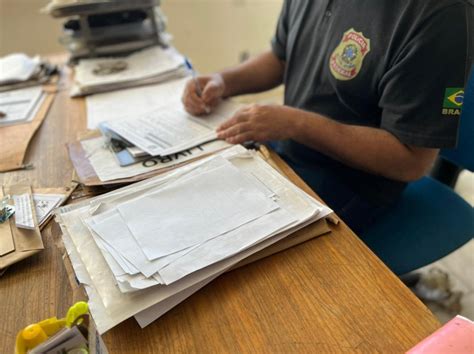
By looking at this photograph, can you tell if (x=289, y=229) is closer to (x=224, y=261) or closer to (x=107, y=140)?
(x=224, y=261)

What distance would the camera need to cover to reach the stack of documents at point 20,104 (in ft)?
3.27

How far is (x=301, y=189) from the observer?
0.65 metres

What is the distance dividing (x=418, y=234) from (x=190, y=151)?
56cm

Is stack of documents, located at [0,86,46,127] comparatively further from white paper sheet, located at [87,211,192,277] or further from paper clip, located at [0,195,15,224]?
white paper sheet, located at [87,211,192,277]

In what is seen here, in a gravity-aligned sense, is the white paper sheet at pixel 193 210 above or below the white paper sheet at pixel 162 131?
above

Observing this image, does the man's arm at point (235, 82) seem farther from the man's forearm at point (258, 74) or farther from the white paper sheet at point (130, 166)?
the white paper sheet at point (130, 166)

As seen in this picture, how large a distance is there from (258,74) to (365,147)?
49 cm

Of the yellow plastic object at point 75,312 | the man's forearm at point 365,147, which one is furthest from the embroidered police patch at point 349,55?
the yellow plastic object at point 75,312

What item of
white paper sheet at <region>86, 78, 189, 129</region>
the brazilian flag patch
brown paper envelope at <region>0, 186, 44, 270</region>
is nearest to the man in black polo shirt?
the brazilian flag patch

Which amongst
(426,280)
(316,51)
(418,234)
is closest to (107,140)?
(316,51)

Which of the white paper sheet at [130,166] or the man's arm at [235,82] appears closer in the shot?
the white paper sheet at [130,166]

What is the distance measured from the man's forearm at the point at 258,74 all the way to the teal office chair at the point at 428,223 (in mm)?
501

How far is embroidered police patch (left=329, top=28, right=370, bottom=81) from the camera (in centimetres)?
79

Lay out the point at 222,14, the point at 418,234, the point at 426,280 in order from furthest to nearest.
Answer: the point at 222,14, the point at 426,280, the point at 418,234
